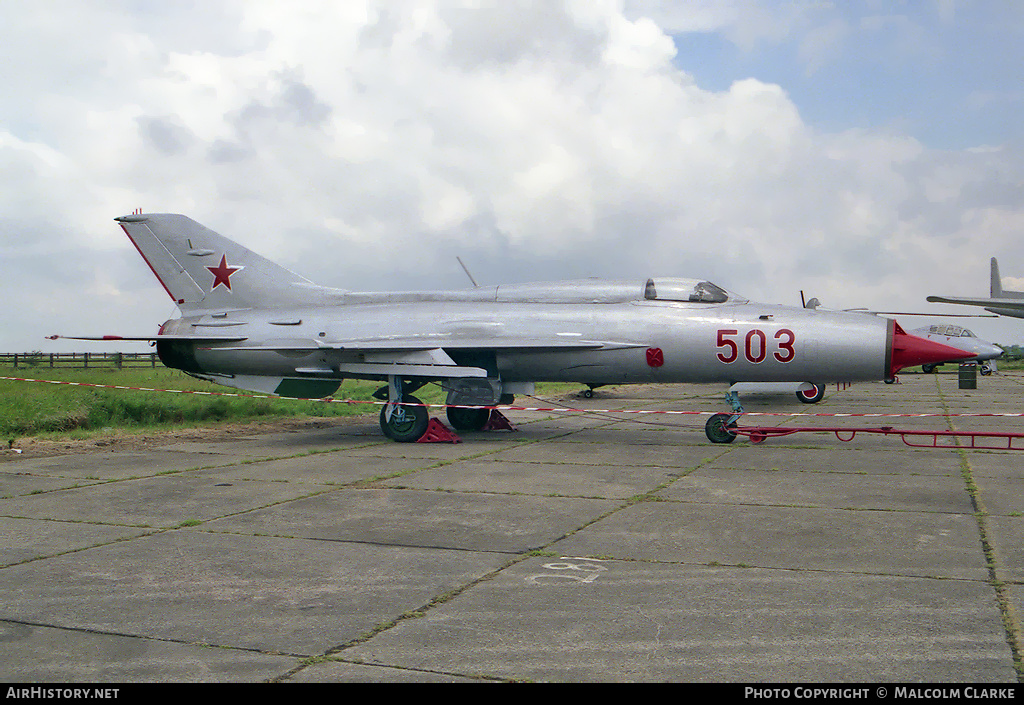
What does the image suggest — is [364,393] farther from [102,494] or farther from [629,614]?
[629,614]

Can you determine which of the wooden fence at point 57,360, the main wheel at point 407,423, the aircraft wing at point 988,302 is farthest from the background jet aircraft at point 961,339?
the wooden fence at point 57,360

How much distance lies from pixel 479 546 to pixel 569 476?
10.9ft

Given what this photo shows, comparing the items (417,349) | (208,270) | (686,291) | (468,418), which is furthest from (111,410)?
(686,291)

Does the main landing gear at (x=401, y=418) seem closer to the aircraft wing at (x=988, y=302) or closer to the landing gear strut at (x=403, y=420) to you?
the landing gear strut at (x=403, y=420)

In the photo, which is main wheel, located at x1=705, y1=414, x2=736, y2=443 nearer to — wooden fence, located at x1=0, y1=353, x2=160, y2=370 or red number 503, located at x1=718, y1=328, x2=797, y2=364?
red number 503, located at x1=718, y1=328, x2=797, y2=364

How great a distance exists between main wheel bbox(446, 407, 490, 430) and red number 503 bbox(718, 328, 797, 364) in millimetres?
4312

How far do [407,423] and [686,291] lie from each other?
4698 millimetres

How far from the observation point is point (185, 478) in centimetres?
889

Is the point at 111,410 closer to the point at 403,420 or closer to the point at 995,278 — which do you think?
the point at 403,420

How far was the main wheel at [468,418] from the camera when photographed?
13.9 metres

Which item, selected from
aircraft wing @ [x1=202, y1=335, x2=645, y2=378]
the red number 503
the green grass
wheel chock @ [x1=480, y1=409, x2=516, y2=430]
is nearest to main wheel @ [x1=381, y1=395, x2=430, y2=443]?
aircraft wing @ [x1=202, y1=335, x2=645, y2=378]

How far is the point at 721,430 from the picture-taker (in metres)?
11.8

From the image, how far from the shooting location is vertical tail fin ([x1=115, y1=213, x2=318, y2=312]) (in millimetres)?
13984
